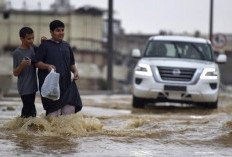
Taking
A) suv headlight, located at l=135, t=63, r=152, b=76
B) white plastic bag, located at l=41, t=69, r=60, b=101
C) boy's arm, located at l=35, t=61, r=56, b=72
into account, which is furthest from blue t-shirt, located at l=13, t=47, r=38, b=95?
suv headlight, located at l=135, t=63, r=152, b=76

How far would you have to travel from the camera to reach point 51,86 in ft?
29.8

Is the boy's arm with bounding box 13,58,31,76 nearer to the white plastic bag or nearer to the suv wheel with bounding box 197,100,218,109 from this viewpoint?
the white plastic bag

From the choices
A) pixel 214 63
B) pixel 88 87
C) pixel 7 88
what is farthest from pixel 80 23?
pixel 214 63

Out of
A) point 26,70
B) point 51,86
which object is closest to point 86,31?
point 26,70

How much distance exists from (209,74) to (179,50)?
1.38 metres

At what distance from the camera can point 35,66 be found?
9.55 m

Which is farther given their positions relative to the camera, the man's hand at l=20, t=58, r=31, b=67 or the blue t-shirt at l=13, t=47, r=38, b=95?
the blue t-shirt at l=13, t=47, r=38, b=95

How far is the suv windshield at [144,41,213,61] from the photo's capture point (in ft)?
55.5

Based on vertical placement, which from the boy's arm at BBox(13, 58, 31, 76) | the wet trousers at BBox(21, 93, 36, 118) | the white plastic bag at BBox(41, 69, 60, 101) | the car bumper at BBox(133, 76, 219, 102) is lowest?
the car bumper at BBox(133, 76, 219, 102)

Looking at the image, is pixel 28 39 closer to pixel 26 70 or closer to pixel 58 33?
pixel 26 70

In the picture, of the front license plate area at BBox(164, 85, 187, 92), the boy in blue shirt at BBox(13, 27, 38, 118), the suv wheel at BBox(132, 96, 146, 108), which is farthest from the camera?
the suv wheel at BBox(132, 96, 146, 108)

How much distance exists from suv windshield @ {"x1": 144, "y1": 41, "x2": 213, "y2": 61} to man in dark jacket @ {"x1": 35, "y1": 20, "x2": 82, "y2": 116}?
7.53m

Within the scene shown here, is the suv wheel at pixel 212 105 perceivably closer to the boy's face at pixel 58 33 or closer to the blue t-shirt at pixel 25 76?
the blue t-shirt at pixel 25 76

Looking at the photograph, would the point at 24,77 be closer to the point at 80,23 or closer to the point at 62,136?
the point at 62,136
